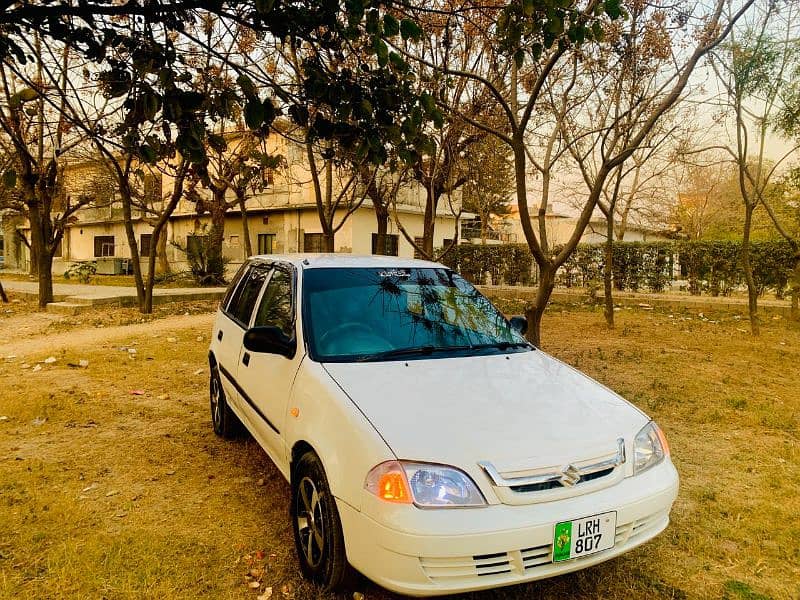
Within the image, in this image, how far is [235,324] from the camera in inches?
174

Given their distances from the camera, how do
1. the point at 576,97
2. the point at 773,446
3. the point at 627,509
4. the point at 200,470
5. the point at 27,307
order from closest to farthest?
the point at 627,509 → the point at 200,470 → the point at 773,446 → the point at 576,97 → the point at 27,307

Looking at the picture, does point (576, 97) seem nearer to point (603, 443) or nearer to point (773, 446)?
point (773, 446)

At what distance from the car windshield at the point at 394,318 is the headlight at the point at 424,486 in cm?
91

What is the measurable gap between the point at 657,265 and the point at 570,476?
15.7 meters

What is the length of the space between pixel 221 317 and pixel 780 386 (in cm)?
645

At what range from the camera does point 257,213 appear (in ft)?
85.4

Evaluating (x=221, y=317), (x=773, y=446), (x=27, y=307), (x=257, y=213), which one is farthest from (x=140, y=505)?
(x=257, y=213)

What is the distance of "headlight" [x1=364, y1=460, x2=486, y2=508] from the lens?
7.30 feet

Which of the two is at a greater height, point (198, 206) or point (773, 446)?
point (198, 206)

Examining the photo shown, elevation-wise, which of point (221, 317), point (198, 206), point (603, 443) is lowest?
point (603, 443)

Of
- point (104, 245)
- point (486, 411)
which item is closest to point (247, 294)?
point (486, 411)

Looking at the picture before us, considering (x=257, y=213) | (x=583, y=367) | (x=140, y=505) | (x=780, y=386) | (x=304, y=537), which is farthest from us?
(x=257, y=213)

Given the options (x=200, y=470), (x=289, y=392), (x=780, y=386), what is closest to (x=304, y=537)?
(x=289, y=392)

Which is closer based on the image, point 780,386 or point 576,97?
point 780,386
